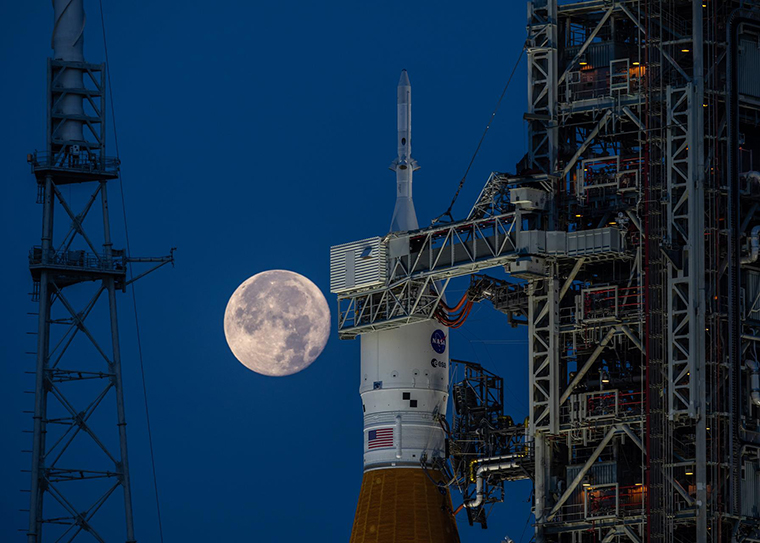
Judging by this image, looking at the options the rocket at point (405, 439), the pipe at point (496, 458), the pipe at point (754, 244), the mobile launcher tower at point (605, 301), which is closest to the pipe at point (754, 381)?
the mobile launcher tower at point (605, 301)

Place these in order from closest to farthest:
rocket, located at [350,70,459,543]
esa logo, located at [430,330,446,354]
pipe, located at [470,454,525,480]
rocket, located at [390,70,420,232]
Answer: pipe, located at [470,454,525,480], rocket, located at [350,70,459,543], esa logo, located at [430,330,446,354], rocket, located at [390,70,420,232]

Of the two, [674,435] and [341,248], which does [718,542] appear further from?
[341,248]

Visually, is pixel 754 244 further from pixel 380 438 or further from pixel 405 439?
pixel 380 438

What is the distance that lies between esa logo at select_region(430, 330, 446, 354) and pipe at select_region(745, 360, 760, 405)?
640 inches

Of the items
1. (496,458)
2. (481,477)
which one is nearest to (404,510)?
(481,477)

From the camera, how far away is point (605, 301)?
98312 mm

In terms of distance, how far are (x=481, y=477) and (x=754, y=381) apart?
46.8 feet

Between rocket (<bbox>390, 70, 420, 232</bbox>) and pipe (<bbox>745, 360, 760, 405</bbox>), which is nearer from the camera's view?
pipe (<bbox>745, 360, 760, 405</bbox>)

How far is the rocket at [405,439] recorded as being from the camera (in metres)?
105

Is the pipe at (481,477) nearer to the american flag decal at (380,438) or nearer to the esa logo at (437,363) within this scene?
the american flag decal at (380,438)

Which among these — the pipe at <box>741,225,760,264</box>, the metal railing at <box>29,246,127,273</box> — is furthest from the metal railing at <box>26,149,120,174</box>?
the pipe at <box>741,225,760,264</box>

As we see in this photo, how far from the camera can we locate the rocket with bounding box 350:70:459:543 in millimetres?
104688

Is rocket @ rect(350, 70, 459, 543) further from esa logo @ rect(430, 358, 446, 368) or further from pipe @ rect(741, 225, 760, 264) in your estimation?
pipe @ rect(741, 225, 760, 264)

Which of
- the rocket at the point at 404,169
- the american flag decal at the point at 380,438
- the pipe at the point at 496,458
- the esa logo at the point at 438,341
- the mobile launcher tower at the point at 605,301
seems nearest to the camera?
the mobile launcher tower at the point at 605,301
